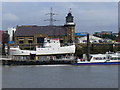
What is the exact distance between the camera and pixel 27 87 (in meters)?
27.4

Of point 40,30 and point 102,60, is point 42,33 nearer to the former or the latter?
point 40,30

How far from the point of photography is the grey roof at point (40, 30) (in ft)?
262

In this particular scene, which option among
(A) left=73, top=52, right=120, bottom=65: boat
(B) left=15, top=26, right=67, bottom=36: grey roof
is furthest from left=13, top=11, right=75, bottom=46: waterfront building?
(A) left=73, top=52, right=120, bottom=65: boat

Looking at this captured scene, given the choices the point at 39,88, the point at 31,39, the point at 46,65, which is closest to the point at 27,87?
the point at 39,88

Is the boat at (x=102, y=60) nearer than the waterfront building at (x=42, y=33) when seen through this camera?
Yes

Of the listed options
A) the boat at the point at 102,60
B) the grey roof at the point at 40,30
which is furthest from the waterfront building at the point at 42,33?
the boat at the point at 102,60

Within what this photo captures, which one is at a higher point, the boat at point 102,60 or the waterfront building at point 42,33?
the waterfront building at point 42,33

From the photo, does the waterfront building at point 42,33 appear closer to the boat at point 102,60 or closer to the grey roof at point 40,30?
the grey roof at point 40,30

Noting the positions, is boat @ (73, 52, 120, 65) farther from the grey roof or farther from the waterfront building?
the grey roof

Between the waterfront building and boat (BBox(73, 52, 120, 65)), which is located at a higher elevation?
the waterfront building

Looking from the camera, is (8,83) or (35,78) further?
(35,78)

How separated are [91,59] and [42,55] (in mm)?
10632

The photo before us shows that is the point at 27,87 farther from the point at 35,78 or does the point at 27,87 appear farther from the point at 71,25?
the point at 71,25

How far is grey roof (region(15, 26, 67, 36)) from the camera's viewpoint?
7994 cm
